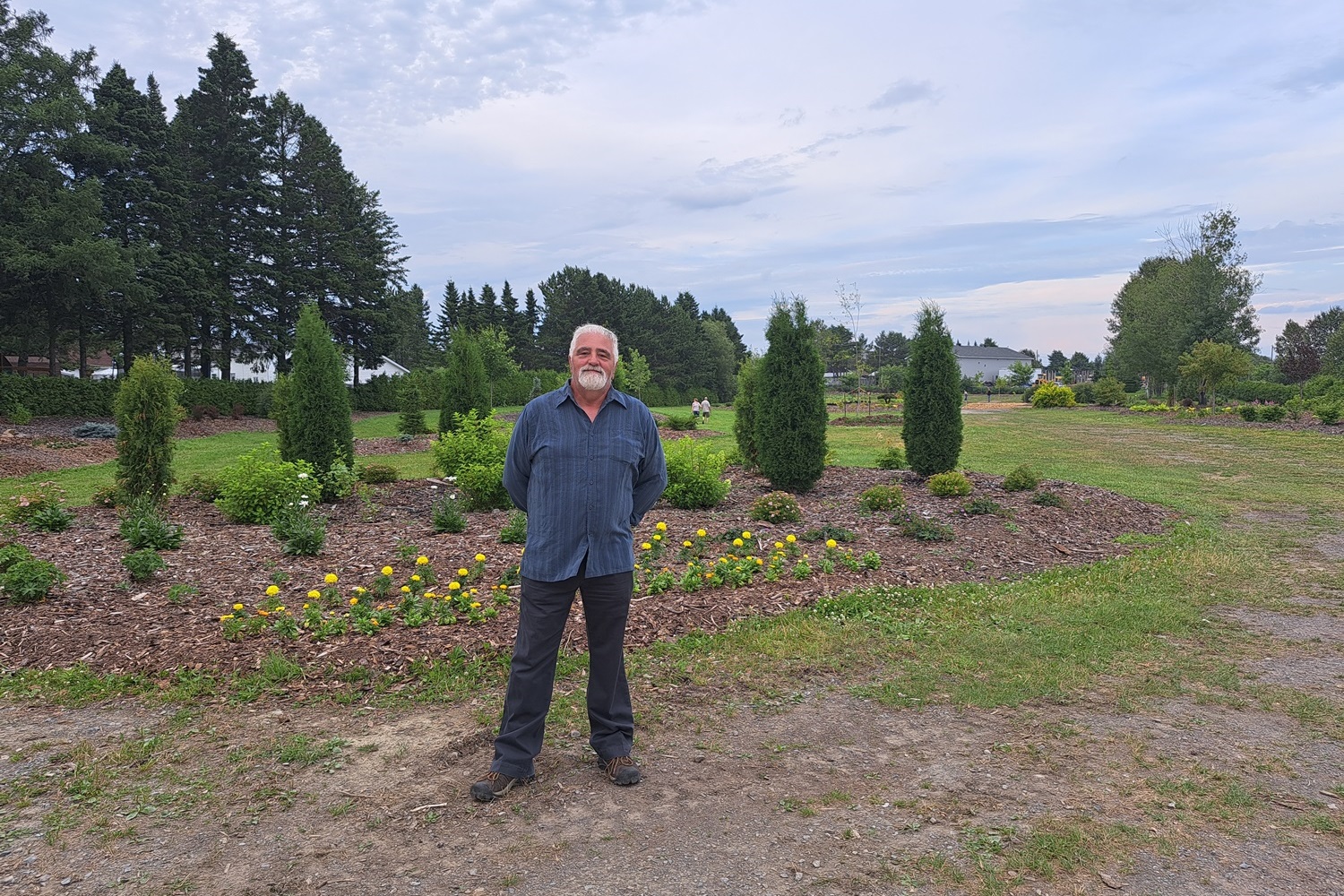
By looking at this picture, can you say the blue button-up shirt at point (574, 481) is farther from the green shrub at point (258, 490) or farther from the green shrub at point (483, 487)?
the green shrub at point (258, 490)

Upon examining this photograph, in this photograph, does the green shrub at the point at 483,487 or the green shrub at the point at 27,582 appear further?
the green shrub at the point at 483,487

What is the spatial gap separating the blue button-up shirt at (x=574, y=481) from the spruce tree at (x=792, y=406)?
23.1ft

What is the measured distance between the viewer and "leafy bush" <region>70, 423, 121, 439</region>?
1897 centimetres

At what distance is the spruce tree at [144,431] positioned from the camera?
28.1ft

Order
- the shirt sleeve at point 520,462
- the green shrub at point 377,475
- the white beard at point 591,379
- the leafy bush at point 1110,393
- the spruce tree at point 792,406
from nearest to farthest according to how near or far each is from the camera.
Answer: the white beard at point 591,379 → the shirt sleeve at point 520,462 → the spruce tree at point 792,406 → the green shrub at point 377,475 → the leafy bush at point 1110,393

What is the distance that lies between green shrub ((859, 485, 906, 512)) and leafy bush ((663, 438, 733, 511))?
5.40ft

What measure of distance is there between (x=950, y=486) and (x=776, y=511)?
3.02 metres

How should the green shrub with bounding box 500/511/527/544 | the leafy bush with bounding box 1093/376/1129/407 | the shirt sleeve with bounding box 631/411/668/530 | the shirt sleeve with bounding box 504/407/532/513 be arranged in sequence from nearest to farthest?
the shirt sleeve with bounding box 504/407/532/513 < the shirt sleeve with bounding box 631/411/668/530 < the green shrub with bounding box 500/511/527/544 < the leafy bush with bounding box 1093/376/1129/407

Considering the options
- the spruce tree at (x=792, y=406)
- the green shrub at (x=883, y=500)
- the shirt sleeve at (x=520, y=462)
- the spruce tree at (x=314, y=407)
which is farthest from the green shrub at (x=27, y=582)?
the spruce tree at (x=792, y=406)

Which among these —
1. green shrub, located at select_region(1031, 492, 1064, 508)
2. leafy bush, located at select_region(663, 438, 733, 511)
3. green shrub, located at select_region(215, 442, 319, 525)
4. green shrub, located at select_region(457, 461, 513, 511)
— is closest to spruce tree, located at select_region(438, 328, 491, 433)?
green shrub, located at select_region(457, 461, 513, 511)

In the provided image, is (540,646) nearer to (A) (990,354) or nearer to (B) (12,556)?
(B) (12,556)

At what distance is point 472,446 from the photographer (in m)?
9.41

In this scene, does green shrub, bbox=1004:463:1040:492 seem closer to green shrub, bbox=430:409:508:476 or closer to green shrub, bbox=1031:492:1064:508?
green shrub, bbox=1031:492:1064:508

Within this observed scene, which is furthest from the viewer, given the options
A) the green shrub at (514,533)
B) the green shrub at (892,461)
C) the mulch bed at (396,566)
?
the green shrub at (892,461)
